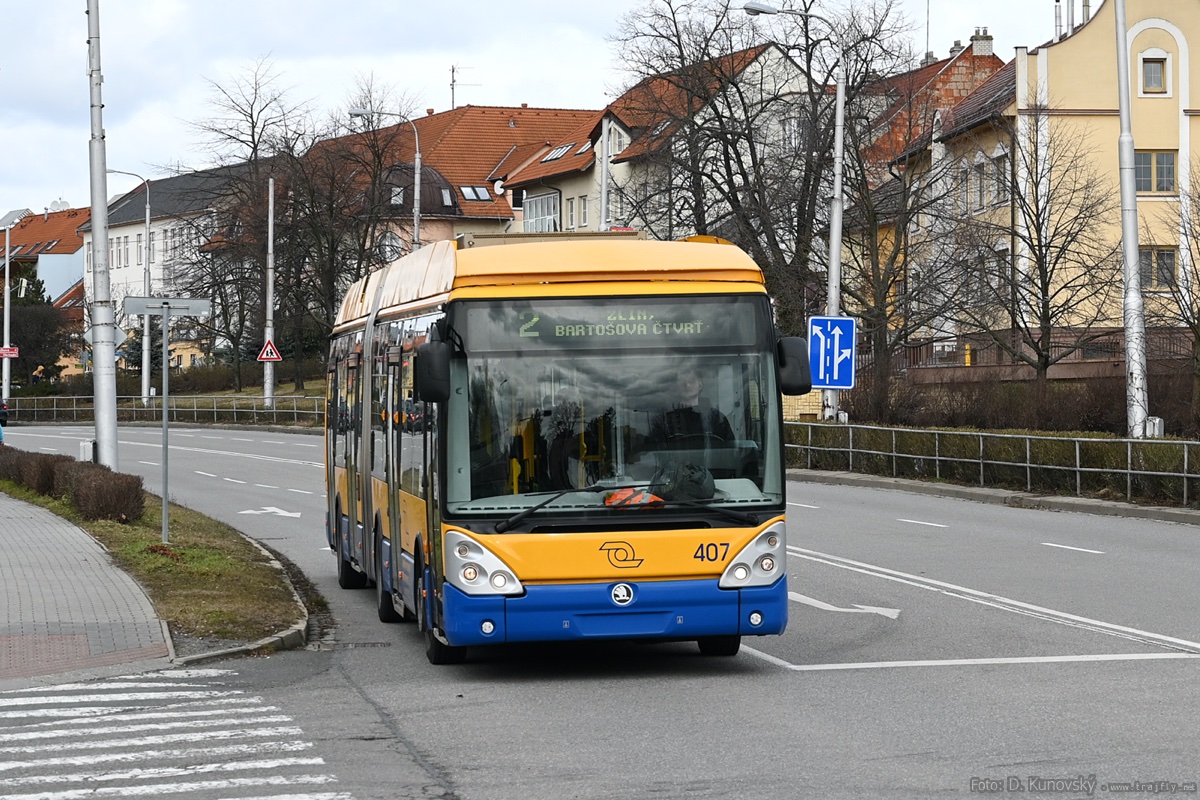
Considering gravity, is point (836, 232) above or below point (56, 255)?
below

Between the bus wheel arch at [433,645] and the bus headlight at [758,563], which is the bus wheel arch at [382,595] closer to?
the bus wheel arch at [433,645]

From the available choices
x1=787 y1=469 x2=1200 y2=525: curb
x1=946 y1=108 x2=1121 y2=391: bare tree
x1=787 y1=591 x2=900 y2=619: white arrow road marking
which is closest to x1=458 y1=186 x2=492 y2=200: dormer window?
x1=946 y1=108 x2=1121 y2=391: bare tree

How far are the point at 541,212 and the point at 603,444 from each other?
3233 inches

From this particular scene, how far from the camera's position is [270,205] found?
5906cm

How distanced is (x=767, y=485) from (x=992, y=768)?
3.35 metres

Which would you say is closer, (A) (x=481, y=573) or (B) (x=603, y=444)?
(A) (x=481, y=573)

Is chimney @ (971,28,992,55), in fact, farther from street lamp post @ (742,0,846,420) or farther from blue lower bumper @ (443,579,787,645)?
blue lower bumper @ (443,579,787,645)

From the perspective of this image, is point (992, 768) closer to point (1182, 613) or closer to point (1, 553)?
point (1182, 613)

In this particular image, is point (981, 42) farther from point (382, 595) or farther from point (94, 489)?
point (382, 595)

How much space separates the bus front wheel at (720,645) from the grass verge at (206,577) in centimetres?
326

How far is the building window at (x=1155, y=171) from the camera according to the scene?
53406mm

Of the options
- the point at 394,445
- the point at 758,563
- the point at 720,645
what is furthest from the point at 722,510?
the point at 394,445

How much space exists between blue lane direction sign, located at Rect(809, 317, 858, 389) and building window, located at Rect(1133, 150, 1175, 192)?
79.5 feet

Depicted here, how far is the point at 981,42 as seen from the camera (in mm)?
73125
